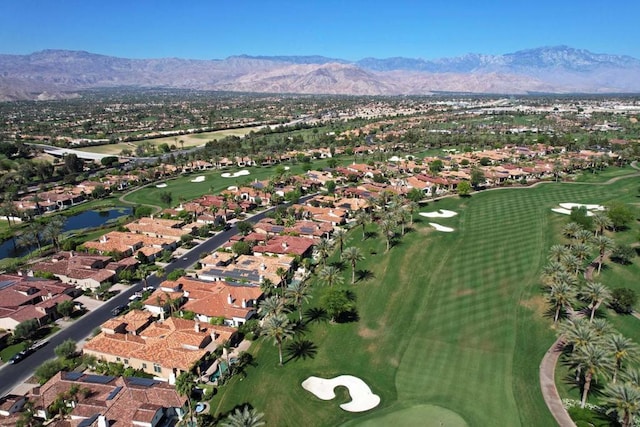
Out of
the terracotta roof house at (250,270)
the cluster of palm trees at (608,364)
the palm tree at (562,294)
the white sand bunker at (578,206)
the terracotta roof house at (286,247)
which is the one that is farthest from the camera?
the white sand bunker at (578,206)

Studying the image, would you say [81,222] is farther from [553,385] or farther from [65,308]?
[553,385]

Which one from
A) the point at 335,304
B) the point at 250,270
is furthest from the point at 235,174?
the point at 335,304

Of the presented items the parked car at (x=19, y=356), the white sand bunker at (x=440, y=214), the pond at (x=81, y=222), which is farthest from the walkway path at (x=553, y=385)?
the pond at (x=81, y=222)

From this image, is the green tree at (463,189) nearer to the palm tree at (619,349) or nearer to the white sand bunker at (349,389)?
the palm tree at (619,349)

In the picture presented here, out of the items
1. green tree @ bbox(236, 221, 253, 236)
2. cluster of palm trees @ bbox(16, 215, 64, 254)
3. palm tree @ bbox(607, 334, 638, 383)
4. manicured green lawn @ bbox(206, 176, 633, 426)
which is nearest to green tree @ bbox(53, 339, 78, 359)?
manicured green lawn @ bbox(206, 176, 633, 426)

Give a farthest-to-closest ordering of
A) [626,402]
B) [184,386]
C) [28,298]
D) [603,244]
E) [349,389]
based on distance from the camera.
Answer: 1. [603,244]
2. [28,298]
3. [349,389]
4. [184,386]
5. [626,402]

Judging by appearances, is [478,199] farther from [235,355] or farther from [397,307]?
[235,355]
